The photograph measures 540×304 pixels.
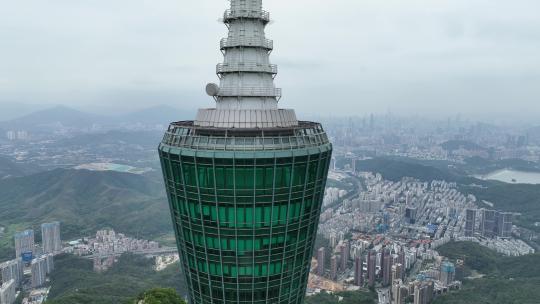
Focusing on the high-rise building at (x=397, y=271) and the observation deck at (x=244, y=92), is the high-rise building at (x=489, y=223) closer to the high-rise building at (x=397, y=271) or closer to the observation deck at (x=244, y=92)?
the high-rise building at (x=397, y=271)

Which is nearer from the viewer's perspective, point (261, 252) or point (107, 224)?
point (261, 252)

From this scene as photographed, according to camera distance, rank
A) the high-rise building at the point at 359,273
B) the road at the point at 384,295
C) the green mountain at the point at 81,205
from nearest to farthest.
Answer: the road at the point at 384,295, the high-rise building at the point at 359,273, the green mountain at the point at 81,205

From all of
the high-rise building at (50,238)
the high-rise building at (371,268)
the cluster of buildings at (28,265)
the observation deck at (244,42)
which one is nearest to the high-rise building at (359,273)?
the high-rise building at (371,268)

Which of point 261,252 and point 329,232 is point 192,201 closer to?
point 261,252

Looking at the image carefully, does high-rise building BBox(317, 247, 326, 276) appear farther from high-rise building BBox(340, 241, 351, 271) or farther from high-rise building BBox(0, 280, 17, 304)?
high-rise building BBox(0, 280, 17, 304)

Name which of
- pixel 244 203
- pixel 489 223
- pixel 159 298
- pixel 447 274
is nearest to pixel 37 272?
pixel 159 298

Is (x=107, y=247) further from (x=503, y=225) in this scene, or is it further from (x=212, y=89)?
(x=503, y=225)

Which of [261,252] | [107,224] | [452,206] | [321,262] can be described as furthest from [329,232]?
[261,252]
